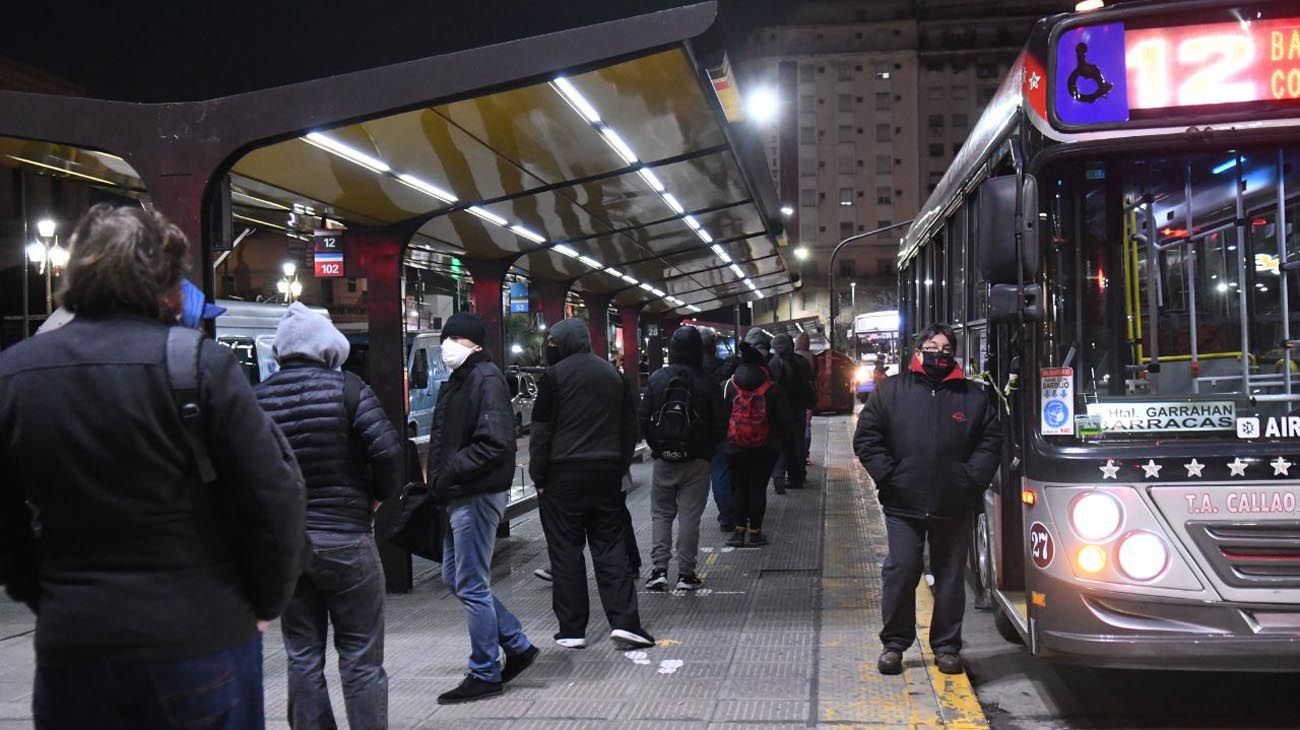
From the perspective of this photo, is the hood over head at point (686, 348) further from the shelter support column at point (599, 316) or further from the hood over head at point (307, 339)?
the shelter support column at point (599, 316)

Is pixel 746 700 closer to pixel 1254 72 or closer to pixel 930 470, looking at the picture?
pixel 930 470

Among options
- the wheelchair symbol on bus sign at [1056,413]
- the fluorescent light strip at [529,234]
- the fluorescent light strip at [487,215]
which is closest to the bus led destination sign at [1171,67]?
the wheelchair symbol on bus sign at [1056,413]

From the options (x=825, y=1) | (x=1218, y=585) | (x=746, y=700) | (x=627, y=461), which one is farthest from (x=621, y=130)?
(x=825, y=1)

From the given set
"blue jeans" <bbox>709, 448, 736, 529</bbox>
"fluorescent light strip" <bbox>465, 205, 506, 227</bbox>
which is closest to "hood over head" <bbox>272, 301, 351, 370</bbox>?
"fluorescent light strip" <bbox>465, 205, 506, 227</bbox>

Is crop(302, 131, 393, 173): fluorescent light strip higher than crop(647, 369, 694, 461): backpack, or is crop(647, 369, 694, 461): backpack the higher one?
crop(302, 131, 393, 173): fluorescent light strip

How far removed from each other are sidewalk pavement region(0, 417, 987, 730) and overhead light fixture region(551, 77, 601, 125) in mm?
3293

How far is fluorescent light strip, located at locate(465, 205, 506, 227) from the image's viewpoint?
943 centimetres

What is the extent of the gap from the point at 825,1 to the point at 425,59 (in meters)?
86.6

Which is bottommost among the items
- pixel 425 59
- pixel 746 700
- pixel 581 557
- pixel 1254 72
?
pixel 746 700

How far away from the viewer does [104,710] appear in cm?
237

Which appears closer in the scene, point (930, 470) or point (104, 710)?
point (104, 710)

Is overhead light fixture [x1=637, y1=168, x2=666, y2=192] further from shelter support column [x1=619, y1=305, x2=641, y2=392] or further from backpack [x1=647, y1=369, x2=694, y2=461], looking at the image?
shelter support column [x1=619, y1=305, x2=641, y2=392]

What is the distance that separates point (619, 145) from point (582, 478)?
3.23 m

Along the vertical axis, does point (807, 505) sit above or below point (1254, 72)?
below
